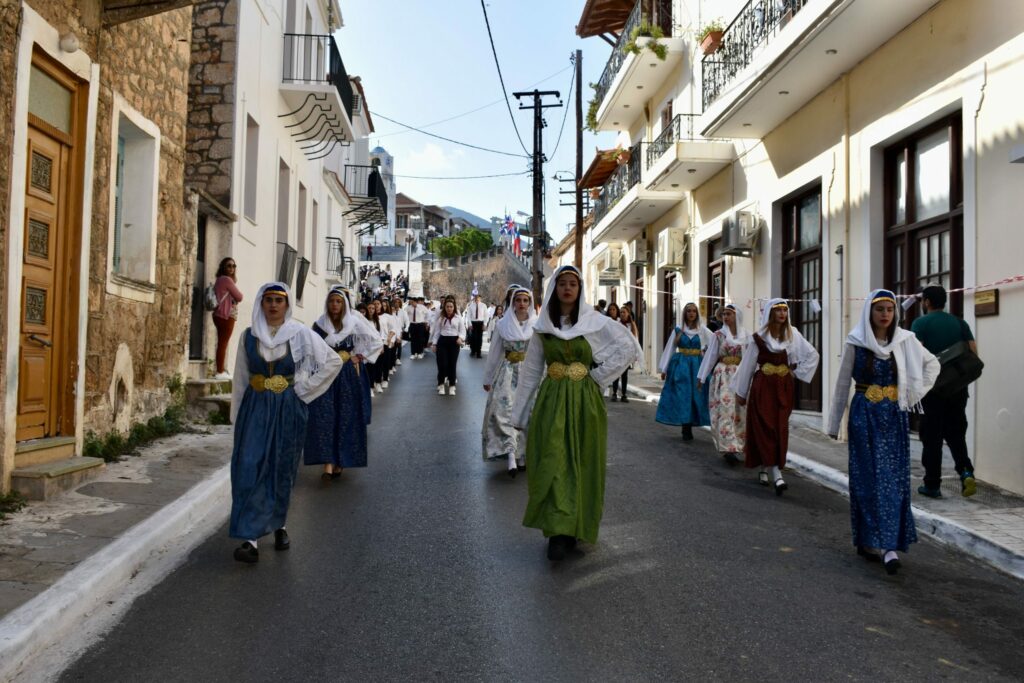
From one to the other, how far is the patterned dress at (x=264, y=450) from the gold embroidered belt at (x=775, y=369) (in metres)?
4.35

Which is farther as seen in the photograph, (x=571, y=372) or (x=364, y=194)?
(x=364, y=194)

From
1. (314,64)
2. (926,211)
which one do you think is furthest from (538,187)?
(926,211)

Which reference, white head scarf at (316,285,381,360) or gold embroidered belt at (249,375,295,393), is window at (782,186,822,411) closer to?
white head scarf at (316,285,381,360)

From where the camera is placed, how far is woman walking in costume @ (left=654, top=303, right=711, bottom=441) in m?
11.5

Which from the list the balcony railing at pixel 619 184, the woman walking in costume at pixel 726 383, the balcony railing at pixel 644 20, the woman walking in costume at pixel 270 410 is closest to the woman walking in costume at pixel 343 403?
the woman walking in costume at pixel 270 410

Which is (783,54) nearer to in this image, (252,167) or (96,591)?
(252,167)

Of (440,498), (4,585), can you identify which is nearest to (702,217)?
(440,498)

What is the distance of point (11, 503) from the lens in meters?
A: 6.25

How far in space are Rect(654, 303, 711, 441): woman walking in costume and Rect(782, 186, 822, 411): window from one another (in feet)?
7.86

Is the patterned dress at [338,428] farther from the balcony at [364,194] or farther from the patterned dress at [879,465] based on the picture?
the balcony at [364,194]

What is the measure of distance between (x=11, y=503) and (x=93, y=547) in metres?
1.40

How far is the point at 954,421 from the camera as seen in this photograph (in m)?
7.50

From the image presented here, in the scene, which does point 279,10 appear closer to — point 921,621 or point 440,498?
A: point 440,498

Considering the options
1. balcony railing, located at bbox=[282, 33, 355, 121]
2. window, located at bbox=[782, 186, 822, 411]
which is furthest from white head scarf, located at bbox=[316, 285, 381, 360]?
balcony railing, located at bbox=[282, 33, 355, 121]
